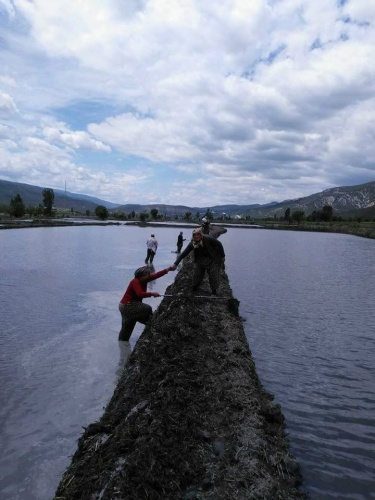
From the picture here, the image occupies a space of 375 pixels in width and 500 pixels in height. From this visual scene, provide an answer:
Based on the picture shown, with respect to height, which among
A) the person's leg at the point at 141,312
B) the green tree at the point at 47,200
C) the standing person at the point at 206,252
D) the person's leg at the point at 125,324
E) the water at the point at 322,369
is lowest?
the water at the point at 322,369

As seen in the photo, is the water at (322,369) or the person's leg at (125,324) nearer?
the water at (322,369)

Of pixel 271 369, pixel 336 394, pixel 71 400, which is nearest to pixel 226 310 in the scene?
pixel 271 369

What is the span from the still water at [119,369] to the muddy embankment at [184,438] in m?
0.99

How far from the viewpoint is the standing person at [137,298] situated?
31.4ft

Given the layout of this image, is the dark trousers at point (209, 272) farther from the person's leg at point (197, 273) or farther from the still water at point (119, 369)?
the still water at point (119, 369)

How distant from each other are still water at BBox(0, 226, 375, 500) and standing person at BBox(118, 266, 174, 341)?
97cm

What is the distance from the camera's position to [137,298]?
10.0 m

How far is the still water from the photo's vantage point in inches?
238

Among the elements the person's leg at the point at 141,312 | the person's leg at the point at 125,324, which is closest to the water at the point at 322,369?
the person's leg at the point at 141,312

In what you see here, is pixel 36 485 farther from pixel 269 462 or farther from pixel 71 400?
pixel 269 462

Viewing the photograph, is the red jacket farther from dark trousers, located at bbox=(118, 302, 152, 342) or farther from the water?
the water

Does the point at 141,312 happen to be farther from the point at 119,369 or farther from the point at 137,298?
the point at 119,369

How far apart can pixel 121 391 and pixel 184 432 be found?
1.94 meters

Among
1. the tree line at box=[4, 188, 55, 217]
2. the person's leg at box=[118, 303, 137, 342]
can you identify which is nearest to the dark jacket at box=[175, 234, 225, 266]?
the person's leg at box=[118, 303, 137, 342]
